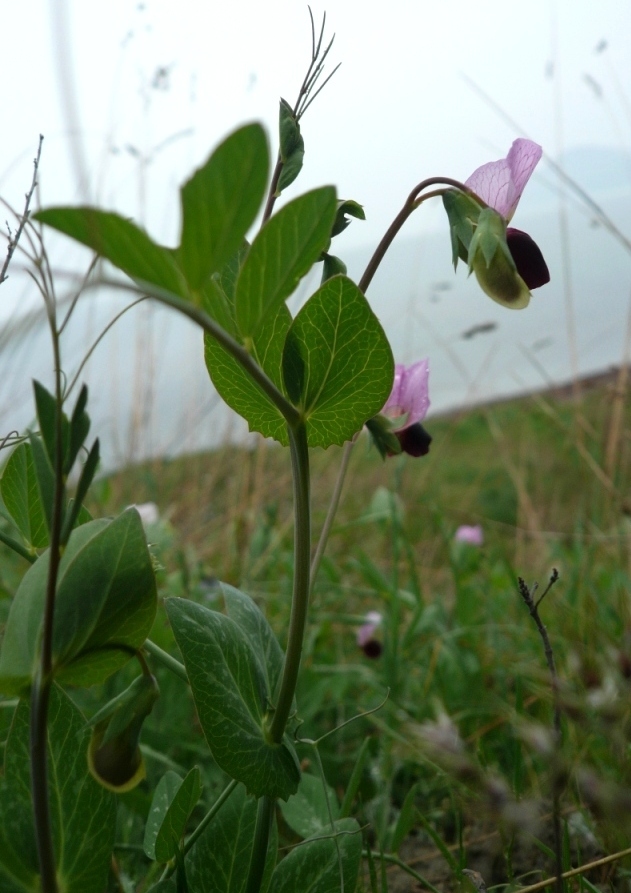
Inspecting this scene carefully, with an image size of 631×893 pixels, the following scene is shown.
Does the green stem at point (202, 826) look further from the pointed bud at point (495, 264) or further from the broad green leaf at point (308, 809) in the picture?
the pointed bud at point (495, 264)

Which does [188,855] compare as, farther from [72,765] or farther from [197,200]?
[197,200]

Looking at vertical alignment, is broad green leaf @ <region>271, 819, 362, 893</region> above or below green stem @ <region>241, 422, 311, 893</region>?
below

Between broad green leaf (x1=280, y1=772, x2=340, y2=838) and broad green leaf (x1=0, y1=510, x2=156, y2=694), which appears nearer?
broad green leaf (x1=0, y1=510, x2=156, y2=694)

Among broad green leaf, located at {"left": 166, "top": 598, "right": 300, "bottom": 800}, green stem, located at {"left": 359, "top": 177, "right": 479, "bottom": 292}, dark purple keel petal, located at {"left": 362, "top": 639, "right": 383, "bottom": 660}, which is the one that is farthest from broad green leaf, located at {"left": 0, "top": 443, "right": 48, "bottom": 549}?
dark purple keel petal, located at {"left": 362, "top": 639, "right": 383, "bottom": 660}

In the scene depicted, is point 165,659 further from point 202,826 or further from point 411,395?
point 411,395

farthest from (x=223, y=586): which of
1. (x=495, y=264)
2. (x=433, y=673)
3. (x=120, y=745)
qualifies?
(x=433, y=673)

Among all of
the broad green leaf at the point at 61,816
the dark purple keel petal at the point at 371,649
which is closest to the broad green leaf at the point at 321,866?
the broad green leaf at the point at 61,816

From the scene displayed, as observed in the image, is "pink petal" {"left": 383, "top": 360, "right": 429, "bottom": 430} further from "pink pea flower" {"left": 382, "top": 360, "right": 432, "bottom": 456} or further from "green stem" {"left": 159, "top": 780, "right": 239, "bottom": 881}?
"green stem" {"left": 159, "top": 780, "right": 239, "bottom": 881}
